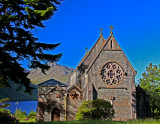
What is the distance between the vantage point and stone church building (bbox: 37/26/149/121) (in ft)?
87.2

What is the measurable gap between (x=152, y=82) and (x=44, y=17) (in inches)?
1293

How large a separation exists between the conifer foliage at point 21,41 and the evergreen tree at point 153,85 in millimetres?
26759

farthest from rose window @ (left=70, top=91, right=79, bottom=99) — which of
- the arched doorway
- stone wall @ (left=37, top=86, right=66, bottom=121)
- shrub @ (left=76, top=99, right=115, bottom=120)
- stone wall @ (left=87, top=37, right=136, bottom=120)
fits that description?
shrub @ (left=76, top=99, right=115, bottom=120)

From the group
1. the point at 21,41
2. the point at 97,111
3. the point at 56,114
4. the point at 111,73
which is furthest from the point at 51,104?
the point at 21,41

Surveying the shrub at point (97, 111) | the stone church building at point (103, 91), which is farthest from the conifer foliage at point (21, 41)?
the stone church building at point (103, 91)

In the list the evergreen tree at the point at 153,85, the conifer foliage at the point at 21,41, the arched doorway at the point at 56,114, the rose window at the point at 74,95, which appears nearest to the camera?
the conifer foliage at the point at 21,41

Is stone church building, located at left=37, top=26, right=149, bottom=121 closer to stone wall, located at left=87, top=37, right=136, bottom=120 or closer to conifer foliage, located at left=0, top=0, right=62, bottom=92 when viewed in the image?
stone wall, located at left=87, top=37, right=136, bottom=120

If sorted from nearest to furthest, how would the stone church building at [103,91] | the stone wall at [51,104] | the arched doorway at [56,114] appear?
the stone church building at [103,91] < the stone wall at [51,104] < the arched doorway at [56,114]

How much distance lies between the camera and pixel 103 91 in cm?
2691

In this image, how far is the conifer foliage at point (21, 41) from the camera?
447 inches

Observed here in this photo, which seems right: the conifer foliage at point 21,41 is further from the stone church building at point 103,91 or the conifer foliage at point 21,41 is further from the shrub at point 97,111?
the stone church building at point 103,91

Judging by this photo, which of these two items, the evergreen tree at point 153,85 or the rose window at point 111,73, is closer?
the rose window at point 111,73

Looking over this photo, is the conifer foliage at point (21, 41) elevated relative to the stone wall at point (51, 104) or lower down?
elevated

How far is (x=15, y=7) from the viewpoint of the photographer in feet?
38.7
